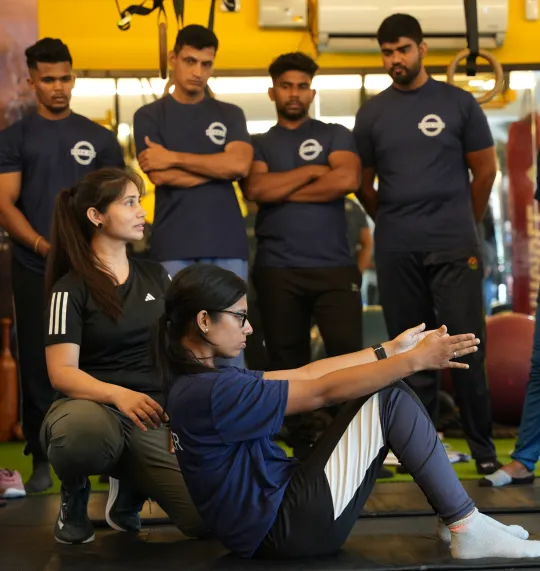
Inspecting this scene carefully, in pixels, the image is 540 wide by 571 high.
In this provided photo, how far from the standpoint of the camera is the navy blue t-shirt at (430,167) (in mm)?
4539

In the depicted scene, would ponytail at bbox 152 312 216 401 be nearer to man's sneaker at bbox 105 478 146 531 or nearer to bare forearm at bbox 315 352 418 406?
bare forearm at bbox 315 352 418 406

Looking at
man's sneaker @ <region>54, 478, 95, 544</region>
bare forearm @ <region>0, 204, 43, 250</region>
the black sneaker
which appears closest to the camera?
man's sneaker @ <region>54, 478, 95, 544</region>

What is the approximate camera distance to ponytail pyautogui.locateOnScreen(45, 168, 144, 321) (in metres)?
3.39

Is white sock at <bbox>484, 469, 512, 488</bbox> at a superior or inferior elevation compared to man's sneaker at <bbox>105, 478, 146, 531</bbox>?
inferior

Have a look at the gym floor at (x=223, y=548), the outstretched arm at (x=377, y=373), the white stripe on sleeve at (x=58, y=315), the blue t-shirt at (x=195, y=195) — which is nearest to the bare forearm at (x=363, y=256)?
the blue t-shirt at (x=195, y=195)

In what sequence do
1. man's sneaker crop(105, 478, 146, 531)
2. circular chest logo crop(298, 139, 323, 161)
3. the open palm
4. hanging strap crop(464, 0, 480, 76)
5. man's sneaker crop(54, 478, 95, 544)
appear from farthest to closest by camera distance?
hanging strap crop(464, 0, 480, 76), circular chest logo crop(298, 139, 323, 161), man's sneaker crop(105, 478, 146, 531), man's sneaker crop(54, 478, 95, 544), the open palm

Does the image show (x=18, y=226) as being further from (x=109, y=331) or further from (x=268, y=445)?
(x=268, y=445)

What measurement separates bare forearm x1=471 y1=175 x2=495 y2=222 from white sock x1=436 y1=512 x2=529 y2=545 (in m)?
1.97

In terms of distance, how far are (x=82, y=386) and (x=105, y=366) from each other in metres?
0.17

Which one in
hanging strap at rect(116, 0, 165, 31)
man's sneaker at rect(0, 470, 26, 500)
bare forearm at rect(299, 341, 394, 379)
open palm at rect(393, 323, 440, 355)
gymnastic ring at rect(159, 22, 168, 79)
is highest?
hanging strap at rect(116, 0, 165, 31)

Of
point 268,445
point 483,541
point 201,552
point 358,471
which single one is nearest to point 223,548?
point 201,552

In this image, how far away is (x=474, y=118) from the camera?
15.0 feet

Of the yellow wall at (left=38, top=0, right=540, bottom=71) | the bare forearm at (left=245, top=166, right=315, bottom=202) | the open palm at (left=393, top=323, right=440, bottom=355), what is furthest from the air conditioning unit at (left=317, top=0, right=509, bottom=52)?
the open palm at (left=393, top=323, right=440, bottom=355)

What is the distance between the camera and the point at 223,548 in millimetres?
3139
